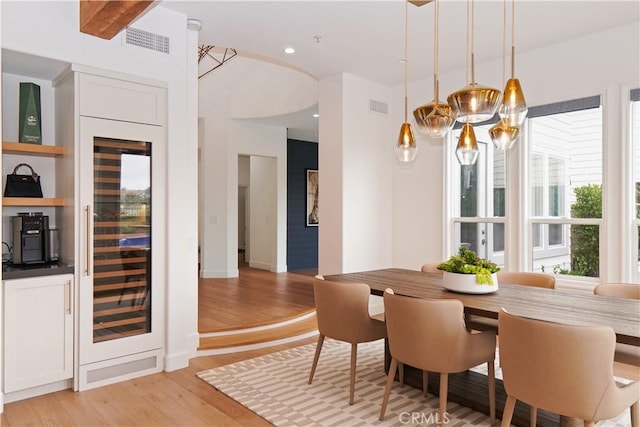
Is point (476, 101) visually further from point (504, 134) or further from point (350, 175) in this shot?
point (350, 175)

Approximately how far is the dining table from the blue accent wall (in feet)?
17.6

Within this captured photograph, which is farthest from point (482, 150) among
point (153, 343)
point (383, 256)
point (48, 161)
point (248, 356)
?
point (48, 161)

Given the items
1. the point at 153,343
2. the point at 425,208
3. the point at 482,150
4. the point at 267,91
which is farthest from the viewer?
the point at 267,91

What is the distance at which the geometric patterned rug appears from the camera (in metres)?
2.84

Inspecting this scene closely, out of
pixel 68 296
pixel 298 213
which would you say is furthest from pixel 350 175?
pixel 298 213

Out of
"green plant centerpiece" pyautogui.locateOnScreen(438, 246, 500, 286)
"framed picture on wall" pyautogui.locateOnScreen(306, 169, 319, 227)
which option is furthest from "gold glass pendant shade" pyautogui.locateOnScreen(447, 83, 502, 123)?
"framed picture on wall" pyautogui.locateOnScreen(306, 169, 319, 227)

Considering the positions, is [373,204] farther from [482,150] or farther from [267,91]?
[267,91]

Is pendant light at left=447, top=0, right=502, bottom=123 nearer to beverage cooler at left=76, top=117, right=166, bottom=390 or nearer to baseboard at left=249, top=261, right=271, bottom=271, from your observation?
beverage cooler at left=76, top=117, right=166, bottom=390

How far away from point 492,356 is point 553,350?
763mm

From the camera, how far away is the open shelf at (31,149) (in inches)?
125

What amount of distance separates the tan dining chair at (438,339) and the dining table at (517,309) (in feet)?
0.59

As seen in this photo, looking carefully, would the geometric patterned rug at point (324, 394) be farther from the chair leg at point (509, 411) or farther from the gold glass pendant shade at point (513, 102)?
the gold glass pendant shade at point (513, 102)

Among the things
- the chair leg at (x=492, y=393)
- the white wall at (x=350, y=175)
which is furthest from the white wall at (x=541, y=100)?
the chair leg at (x=492, y=393)

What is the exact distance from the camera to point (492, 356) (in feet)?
8.90
